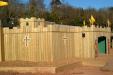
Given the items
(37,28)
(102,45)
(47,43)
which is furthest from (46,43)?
(102,45)

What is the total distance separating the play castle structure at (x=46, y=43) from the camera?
20375mm

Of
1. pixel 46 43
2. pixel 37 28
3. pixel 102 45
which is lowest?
pixel 102 45

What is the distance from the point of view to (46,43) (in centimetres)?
2039

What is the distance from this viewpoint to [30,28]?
20.9m

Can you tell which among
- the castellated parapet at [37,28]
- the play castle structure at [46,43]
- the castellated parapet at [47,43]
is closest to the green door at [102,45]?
the play castle structure at [46,43]

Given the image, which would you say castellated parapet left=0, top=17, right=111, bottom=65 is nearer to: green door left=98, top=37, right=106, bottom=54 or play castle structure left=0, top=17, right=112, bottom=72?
play castle structure left=0, top=17, right=112, bottom=72

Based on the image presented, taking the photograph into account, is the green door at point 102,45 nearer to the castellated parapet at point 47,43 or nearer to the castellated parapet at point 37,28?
the castellated parapet at point 47,43

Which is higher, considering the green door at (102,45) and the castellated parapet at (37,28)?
the castellated parapet at (37,28)

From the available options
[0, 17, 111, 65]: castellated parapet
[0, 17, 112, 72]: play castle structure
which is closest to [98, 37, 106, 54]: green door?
[0, 17, 112, 72]: play castle structure

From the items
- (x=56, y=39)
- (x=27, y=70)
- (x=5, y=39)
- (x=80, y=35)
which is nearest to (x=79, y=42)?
(x=80, y=35)

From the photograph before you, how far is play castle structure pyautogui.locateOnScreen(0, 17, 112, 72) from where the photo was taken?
802 inches

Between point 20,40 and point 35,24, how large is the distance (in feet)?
5.40

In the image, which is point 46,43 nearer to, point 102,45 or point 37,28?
point 37,28

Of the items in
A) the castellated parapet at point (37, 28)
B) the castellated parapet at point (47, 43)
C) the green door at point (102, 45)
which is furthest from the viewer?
the green door at point (102, 45)
